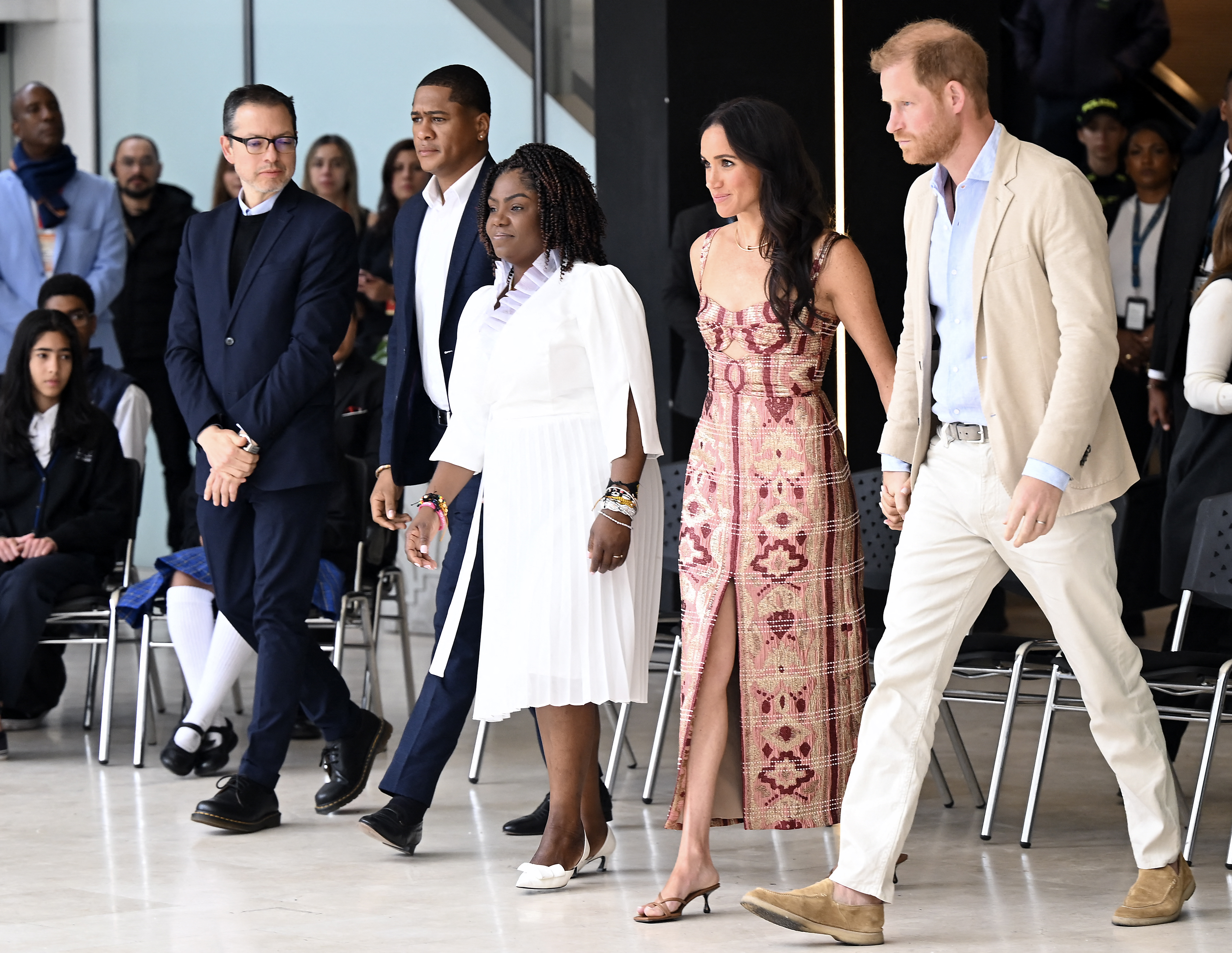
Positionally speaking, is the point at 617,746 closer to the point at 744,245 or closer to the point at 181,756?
the point at 181,756

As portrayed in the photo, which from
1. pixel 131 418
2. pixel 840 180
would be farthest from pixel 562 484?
pixel 840 180

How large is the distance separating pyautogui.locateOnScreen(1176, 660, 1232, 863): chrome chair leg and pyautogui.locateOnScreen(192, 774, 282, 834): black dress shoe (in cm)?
231

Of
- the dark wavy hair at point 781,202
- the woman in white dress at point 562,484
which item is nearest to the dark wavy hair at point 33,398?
the woman in white dress at point 562,484

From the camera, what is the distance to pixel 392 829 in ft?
14.6

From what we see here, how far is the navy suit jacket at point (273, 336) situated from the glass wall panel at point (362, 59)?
169 inches

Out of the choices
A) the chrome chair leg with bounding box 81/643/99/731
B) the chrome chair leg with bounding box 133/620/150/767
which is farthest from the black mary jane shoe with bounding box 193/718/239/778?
the chrome chair leg with bounding box 81/643/99/731

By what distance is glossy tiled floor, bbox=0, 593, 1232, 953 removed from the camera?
12.4 feet

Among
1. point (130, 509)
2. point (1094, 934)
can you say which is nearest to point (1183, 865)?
point (1094, 934)

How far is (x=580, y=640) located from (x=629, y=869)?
673mm

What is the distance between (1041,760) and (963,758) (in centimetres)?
58

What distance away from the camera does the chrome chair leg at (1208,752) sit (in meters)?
4.30

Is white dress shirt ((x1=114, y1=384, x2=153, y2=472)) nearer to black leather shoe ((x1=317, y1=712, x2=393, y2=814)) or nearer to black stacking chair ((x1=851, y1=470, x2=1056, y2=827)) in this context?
black leather shoe ((x1=317, y1=712, x2=393, y2=814))

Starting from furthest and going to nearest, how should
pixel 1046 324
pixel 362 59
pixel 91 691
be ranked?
pixel 362 59
pixel 91 691
pixel 1046 324

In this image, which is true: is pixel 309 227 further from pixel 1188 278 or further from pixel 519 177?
pixel 1188 278
